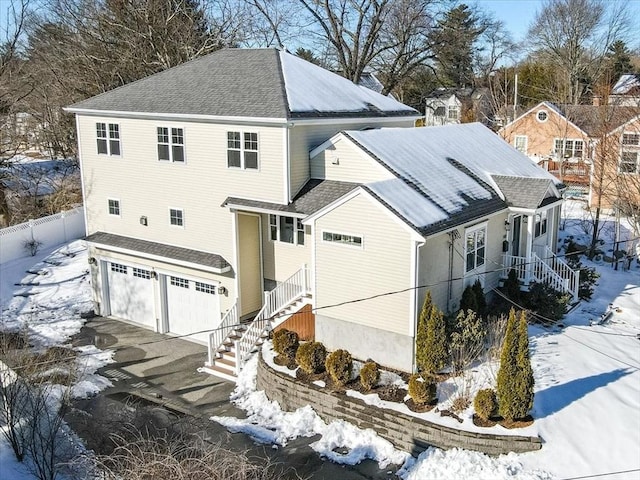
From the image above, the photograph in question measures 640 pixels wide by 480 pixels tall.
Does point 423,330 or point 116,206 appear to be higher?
point 116,206

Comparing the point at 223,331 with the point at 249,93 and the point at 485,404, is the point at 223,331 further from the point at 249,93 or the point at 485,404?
the point at 485,404

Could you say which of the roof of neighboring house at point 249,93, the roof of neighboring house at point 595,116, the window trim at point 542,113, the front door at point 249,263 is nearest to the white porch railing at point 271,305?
the front door at point 249,263

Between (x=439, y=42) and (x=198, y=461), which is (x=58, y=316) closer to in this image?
(x=198, y=461)

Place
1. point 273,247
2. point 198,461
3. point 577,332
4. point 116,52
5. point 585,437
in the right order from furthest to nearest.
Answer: point 116,52, point 273,247, point 577,332, point 585,437, point 198,461

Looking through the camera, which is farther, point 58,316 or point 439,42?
point 439,42

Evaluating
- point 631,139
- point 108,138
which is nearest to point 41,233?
point 108,138

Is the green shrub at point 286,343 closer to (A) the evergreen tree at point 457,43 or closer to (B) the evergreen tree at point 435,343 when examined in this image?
(B) the evergreen tree at point 435,343

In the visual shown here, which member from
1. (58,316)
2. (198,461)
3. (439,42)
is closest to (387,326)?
(198,461)
